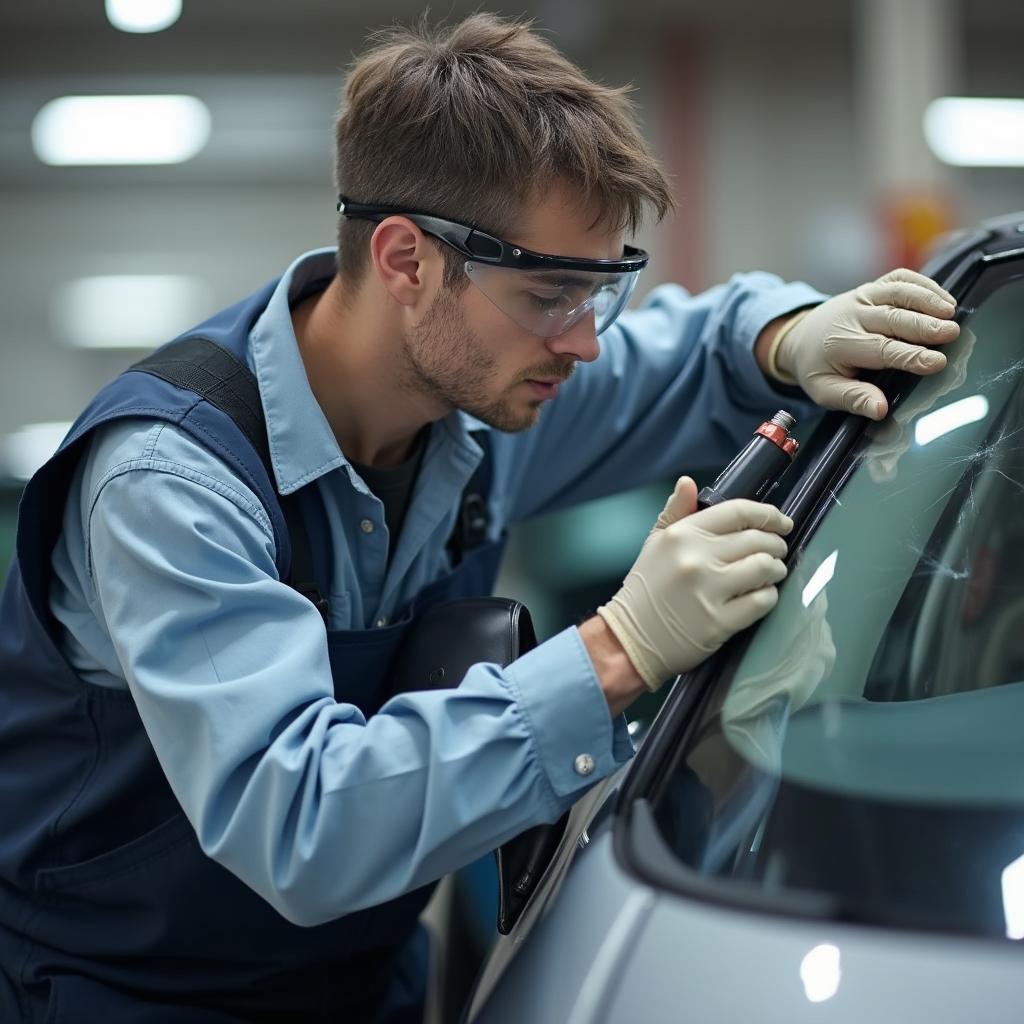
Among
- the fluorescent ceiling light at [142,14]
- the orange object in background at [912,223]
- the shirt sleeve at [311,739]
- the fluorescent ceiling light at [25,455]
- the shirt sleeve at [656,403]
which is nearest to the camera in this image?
the shirt sleeve at [311,739]

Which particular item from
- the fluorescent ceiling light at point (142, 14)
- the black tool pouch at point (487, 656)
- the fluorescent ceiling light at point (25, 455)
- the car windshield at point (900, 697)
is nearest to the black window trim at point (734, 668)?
the car windshield at point (900, 697)

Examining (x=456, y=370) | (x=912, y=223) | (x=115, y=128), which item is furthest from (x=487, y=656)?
(x=115, y=128)

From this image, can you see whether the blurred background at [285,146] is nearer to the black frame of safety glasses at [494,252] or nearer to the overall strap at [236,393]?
the black frame of safety glasses at [494,252]

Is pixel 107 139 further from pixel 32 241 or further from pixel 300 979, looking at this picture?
pixel 300 979

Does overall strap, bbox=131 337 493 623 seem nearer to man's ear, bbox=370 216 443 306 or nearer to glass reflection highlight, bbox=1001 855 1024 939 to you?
man's ear, bbox=370 216 443 306

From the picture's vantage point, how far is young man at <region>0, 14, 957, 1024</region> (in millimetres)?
1122

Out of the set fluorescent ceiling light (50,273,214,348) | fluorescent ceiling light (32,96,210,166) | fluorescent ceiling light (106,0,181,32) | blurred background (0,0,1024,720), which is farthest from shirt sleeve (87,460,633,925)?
fluorescent ceiling light (50,273,214,348)

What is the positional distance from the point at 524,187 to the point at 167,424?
47 cm

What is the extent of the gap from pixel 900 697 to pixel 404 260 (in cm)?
74

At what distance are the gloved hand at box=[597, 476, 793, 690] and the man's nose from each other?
346 millimetres

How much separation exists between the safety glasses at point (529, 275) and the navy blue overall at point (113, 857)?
0.94 feet

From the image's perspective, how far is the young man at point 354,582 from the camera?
1122 millimetres

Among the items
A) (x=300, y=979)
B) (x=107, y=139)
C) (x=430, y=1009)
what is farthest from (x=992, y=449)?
(x=107, y=139)

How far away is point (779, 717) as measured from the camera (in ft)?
3.50
